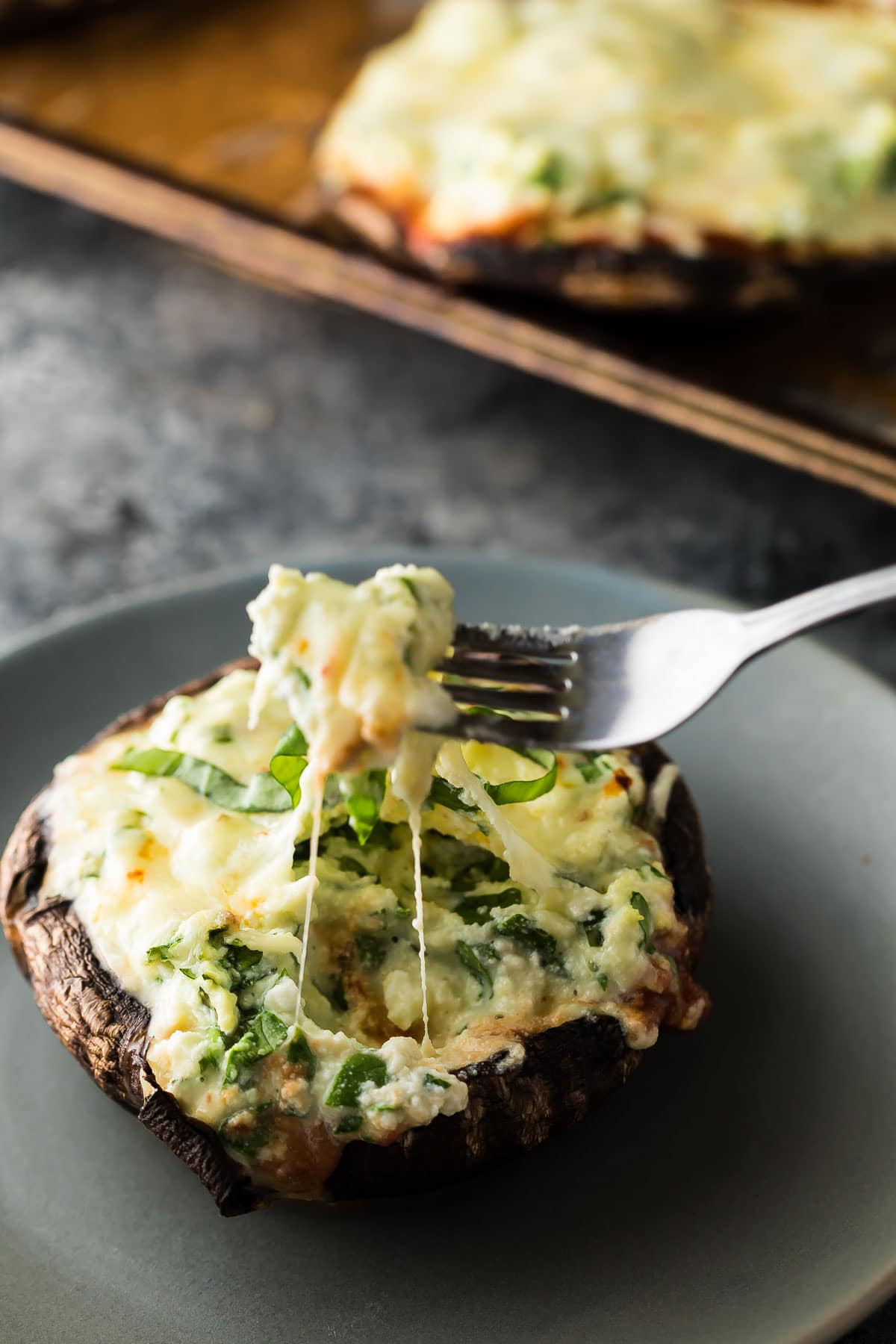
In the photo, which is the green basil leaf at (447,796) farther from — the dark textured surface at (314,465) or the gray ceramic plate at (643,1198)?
the dark textured surface at (314,465)

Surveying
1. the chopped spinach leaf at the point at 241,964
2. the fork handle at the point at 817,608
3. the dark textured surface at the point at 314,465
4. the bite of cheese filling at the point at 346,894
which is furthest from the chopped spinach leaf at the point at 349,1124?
the dark textured surface at the point at 314,465

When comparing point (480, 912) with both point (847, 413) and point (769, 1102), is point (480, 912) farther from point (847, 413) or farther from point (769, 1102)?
point (847, 413)

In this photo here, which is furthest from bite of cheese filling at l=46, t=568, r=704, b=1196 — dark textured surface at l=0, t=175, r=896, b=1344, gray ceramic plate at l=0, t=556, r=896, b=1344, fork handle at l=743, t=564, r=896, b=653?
dark textured surface at l=0, t=175, r=896, b=1344

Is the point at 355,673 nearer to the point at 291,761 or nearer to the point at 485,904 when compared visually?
the point at 291,761

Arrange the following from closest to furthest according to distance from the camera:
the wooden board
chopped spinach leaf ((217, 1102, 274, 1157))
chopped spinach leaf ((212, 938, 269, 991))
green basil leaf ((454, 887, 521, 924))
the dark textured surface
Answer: chopped spinach leaf ((217, 1102, 274, 1157))
chopped spinach leaf ((212, 938, 269, 991))
green basil leaf ((454, 887, 521, 924))
the wooden board
the dark textured surface

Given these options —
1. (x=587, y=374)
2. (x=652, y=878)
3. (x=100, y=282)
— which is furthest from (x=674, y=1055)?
(x=100, y=282)

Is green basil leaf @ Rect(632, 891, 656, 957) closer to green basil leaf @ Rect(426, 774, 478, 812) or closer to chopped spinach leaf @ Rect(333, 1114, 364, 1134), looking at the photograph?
green basil leaf @ Rect(426, 774, 478, 812)

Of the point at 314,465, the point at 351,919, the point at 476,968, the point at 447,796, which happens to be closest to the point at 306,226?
the point at 314,465

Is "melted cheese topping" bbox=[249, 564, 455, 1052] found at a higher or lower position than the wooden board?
lower
